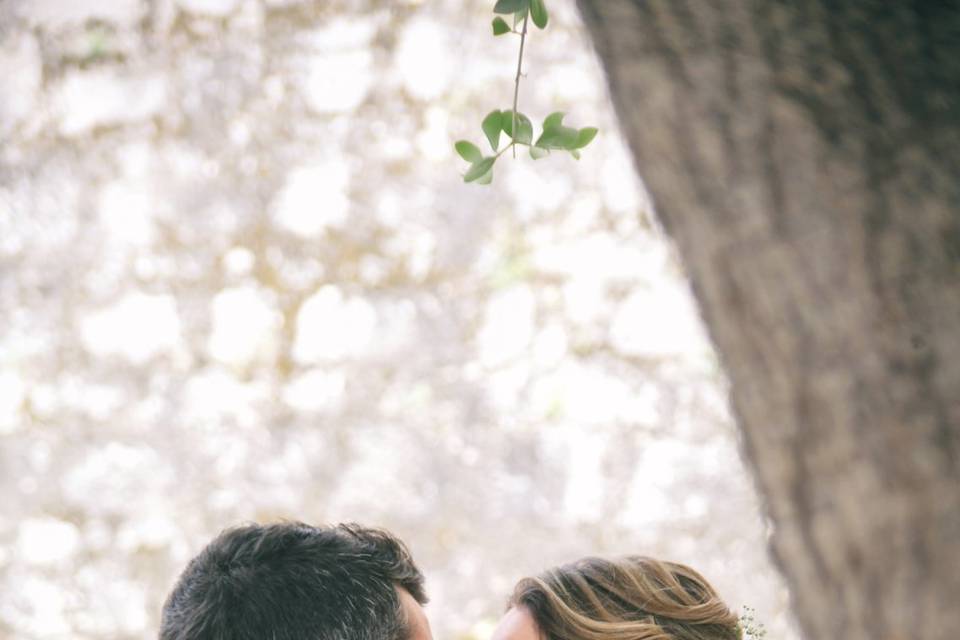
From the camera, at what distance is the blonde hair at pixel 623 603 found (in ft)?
6.84

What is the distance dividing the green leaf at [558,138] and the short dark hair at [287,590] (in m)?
0.71

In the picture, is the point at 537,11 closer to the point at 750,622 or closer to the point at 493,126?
the point at 493,126

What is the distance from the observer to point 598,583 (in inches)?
86.2

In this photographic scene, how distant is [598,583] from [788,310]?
1465 millimetres

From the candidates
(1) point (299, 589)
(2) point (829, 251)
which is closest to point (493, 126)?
(2) point (829, 251)

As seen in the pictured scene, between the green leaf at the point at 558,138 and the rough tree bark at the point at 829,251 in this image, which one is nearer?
the rough tree bark at the point at 829,251

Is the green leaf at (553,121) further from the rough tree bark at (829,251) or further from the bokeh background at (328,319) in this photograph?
the bokeh background at (328,319)

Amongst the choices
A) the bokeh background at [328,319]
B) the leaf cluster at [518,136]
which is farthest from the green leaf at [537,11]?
the bokeh background at [328,319]

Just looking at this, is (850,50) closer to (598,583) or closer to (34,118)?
(598,583)

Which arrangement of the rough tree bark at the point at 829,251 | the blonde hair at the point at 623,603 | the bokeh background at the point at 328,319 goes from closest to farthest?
the rough tree bark at the point at 829,251 < the blonde hair at the point at 623,603 < the bokeh background at the point at 328,319

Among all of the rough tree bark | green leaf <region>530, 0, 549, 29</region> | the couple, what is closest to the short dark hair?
the couple

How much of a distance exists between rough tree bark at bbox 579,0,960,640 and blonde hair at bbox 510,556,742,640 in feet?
4.28

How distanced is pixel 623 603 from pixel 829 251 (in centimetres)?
148

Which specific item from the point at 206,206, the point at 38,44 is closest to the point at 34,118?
the point at 38,44
